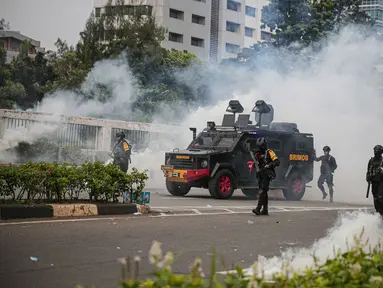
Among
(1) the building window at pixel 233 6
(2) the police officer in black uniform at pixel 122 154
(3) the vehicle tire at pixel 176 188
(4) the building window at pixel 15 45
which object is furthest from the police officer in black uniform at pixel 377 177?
(1) the building window at pixel 233 6

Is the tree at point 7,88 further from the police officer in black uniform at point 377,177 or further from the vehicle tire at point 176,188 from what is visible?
the police officer in black uniform at point 377,177

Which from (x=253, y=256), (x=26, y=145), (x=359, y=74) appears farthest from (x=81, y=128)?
(x=253, y=256)

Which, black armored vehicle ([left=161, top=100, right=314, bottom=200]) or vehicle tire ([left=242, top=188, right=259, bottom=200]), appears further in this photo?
vehicle tire ([left=242, top=188, right=259, bottom=200])

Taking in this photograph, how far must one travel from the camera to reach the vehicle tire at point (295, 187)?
21562mm

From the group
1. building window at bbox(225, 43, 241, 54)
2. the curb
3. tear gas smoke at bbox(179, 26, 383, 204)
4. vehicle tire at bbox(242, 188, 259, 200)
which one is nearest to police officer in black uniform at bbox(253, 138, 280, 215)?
the curb

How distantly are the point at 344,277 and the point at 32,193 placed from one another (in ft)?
27.7

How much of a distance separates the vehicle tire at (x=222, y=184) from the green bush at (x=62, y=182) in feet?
16.7

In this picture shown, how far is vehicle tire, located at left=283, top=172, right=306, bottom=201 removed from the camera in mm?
21562

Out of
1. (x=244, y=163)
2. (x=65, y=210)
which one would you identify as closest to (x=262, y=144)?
(x=65, y=210)

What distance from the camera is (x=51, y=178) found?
12.7 m

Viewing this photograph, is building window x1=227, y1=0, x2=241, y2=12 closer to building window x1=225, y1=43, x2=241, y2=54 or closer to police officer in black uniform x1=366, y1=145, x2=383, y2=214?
building window x1=225, y1=43, x2=241, y2=54

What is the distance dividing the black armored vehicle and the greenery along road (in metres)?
18.7

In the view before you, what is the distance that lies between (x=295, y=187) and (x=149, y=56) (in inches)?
952

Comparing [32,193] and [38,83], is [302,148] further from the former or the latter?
[38,83]
